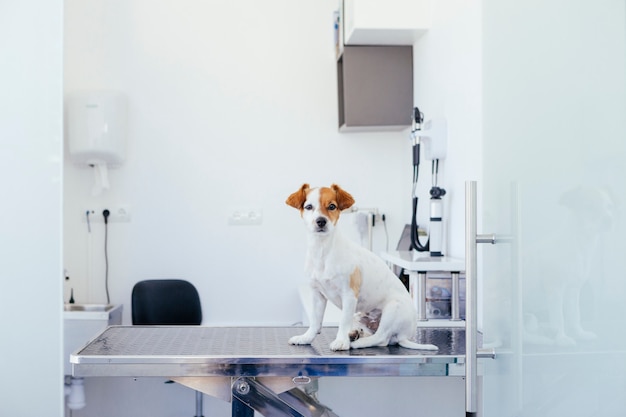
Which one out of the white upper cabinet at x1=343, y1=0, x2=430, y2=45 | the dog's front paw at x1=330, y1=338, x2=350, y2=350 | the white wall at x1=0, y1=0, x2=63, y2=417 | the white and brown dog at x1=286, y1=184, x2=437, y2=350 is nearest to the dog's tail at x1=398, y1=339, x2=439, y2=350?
the white and brown dog at x1=286, y1=184, x2=437, y2=350

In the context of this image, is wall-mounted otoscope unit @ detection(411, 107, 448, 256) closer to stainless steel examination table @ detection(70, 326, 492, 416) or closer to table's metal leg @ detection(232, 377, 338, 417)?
stainless steel examination table @ detection(70, 326, 492, 416)

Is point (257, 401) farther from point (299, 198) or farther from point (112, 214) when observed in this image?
point (112, 214)

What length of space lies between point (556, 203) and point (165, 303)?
3.04m

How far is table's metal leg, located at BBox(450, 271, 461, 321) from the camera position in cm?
257

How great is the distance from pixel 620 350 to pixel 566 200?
8.9 inches

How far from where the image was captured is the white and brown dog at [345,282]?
1.89 meters

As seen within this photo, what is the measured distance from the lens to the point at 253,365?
6.00 feet

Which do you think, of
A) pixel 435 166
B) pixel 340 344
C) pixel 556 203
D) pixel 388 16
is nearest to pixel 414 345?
pixel 340 344

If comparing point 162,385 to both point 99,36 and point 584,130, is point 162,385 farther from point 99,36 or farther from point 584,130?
point 584,130

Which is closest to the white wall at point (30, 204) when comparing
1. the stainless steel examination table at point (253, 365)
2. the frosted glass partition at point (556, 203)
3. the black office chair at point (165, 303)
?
the stainless steel examination table at point (253, 365)


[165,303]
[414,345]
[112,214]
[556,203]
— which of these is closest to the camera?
[556,203]

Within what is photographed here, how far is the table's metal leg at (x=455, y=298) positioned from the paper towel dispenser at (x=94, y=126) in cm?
214

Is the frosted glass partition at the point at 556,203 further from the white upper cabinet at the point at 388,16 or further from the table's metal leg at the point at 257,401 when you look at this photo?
the white upper cabinet at the point at 388,16

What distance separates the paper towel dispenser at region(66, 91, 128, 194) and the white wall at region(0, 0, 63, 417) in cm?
119
